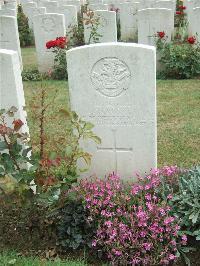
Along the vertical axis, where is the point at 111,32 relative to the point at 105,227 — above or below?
above

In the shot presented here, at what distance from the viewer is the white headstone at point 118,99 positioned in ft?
12.8

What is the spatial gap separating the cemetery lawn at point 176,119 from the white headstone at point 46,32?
0.87m

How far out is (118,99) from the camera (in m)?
4.04

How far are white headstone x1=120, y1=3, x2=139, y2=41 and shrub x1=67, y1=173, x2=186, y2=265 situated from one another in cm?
1028

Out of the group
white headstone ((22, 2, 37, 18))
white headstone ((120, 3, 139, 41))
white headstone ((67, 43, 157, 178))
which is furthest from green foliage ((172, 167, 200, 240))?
white headstone ((22, 2, 37, 18))

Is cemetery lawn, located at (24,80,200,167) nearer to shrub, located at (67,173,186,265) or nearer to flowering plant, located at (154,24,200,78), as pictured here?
flowering plant, located at (154,24,200,78)

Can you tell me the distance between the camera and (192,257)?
3682mm

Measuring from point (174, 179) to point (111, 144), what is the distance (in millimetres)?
670

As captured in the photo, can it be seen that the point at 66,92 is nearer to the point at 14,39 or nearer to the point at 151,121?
the point at 14,39

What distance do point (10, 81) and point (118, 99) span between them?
0.97 metres

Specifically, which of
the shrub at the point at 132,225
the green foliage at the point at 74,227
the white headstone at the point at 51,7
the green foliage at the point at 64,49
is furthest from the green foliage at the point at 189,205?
the white headstone at the point at 51,7

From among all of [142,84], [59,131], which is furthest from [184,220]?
[59,131]

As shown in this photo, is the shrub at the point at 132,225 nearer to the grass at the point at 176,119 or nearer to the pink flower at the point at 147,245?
the pink flower at the point at 147,245

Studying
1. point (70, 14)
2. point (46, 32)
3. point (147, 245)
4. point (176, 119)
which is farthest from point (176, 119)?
point (70, 14)
